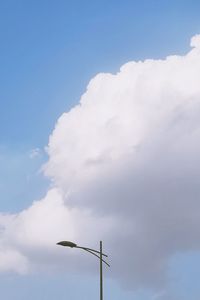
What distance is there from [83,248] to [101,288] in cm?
254

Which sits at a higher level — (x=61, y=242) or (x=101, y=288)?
(x=61, y=242)

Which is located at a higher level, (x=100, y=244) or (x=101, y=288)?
(x=100, y=244)

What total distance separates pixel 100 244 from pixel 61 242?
8.65ft

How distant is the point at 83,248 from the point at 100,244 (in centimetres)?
128

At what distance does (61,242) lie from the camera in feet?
96.2

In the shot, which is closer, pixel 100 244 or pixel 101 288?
pixel 101 288

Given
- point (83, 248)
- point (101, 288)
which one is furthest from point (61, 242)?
point (101, 288)

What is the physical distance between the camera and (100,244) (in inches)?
1212

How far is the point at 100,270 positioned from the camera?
29688 mm

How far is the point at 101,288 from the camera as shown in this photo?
28.6 meters

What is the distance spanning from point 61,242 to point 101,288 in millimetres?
3322

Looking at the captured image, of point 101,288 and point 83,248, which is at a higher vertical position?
point 83,248

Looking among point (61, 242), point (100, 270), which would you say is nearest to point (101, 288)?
point (100, 270)

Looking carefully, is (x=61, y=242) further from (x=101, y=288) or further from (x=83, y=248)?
(x=101, y=288)
